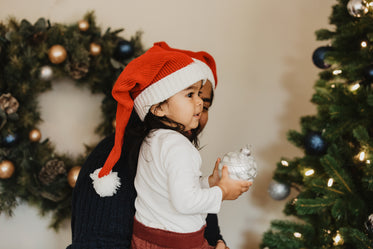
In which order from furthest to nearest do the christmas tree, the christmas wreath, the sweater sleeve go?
the christmas wreath → the christmas tree → the sweater sleeve

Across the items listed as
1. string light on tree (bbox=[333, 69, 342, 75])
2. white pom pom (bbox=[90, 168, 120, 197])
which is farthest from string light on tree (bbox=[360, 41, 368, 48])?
white pom pom (bbox=[90, 168, 120, 197])

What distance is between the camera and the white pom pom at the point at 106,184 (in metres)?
1.11

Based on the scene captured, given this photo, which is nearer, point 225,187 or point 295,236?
point 225,187

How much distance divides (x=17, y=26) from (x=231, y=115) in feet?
4.08

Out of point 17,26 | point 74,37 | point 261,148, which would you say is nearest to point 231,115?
point 261,148

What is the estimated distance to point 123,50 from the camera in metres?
1.68

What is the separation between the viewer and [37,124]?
73.0 inches

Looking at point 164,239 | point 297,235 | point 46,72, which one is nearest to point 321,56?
point 297,235

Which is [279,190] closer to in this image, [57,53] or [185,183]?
[185,183]

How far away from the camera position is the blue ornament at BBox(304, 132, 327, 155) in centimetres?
130

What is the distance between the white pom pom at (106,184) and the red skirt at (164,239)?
0.14m

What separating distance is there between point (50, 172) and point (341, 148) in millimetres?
1327

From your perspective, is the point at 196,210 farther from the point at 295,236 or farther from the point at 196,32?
the point at 196,32

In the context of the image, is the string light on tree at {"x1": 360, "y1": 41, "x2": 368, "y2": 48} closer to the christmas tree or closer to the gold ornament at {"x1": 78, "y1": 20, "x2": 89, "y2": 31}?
the christmas tree
